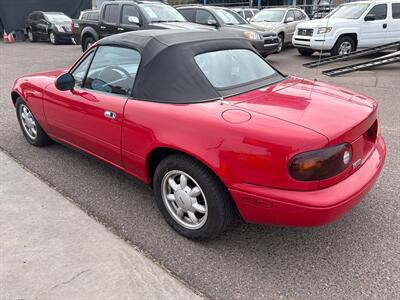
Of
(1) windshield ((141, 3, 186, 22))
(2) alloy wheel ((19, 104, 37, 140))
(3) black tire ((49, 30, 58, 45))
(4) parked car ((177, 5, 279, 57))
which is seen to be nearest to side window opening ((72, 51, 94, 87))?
(2) alloy wheel ((19, 104, 37, 140))

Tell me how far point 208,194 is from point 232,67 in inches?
47.4

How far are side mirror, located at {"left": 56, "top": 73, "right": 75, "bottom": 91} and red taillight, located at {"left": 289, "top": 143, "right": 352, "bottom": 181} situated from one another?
2341mm

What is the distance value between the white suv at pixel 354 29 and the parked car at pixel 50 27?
38.8 ft

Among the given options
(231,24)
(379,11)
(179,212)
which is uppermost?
(379,11)

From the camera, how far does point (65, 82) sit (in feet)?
11.5

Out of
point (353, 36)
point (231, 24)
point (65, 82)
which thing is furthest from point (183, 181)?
point (353, 36)

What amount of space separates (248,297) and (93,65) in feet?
8.28

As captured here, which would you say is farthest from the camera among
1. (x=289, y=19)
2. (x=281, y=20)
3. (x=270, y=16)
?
(x=270, y=16)

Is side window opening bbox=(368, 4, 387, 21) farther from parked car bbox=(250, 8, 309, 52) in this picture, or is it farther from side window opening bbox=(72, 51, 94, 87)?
side window opening bbox=(72, 51, 94, 87)

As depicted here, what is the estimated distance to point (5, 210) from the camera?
3.27 m

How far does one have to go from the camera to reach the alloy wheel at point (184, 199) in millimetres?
2711

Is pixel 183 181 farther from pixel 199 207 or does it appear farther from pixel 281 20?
pixel 281 20

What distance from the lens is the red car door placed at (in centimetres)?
313

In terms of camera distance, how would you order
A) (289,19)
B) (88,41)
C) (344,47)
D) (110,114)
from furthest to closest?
(289,19) → (88,41) → (344,47) → (110,114)
